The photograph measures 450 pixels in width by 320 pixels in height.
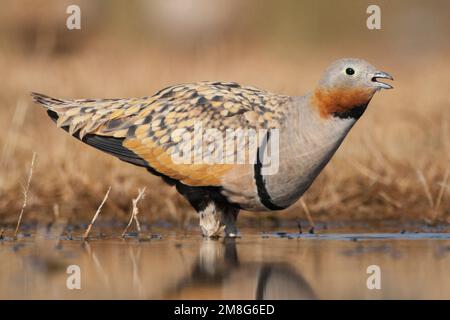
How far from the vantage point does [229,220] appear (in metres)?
9.15

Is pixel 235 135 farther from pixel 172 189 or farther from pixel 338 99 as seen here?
pixel 172 189

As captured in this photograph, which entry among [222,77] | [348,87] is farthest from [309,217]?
[222,77]

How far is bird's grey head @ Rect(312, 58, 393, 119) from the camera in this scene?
8.47m

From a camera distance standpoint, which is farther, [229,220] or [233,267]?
[229,220]

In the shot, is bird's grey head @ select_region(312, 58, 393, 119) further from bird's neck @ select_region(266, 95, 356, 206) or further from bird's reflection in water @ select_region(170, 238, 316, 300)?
bird's reflection in water @ select_region(170, 238, 316, 300)

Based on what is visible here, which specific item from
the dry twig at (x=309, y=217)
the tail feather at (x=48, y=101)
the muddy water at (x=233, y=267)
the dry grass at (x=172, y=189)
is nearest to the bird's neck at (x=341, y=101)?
the muddy water at (x=233, y=267)

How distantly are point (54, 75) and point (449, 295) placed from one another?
1083 cm

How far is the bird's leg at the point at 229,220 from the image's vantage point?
9.12m

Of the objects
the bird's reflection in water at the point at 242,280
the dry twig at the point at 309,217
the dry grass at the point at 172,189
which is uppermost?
the dry grass at the point at 172,189

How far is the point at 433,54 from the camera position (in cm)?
1905

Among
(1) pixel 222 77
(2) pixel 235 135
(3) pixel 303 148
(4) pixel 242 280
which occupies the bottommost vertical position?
(4) pixel 242 280

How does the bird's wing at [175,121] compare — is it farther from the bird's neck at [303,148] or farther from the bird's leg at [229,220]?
the bird's leg at [229,220]

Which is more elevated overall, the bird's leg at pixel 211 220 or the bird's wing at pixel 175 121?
the bird's wing at pixel 175 121

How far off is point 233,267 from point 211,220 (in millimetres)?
1643
